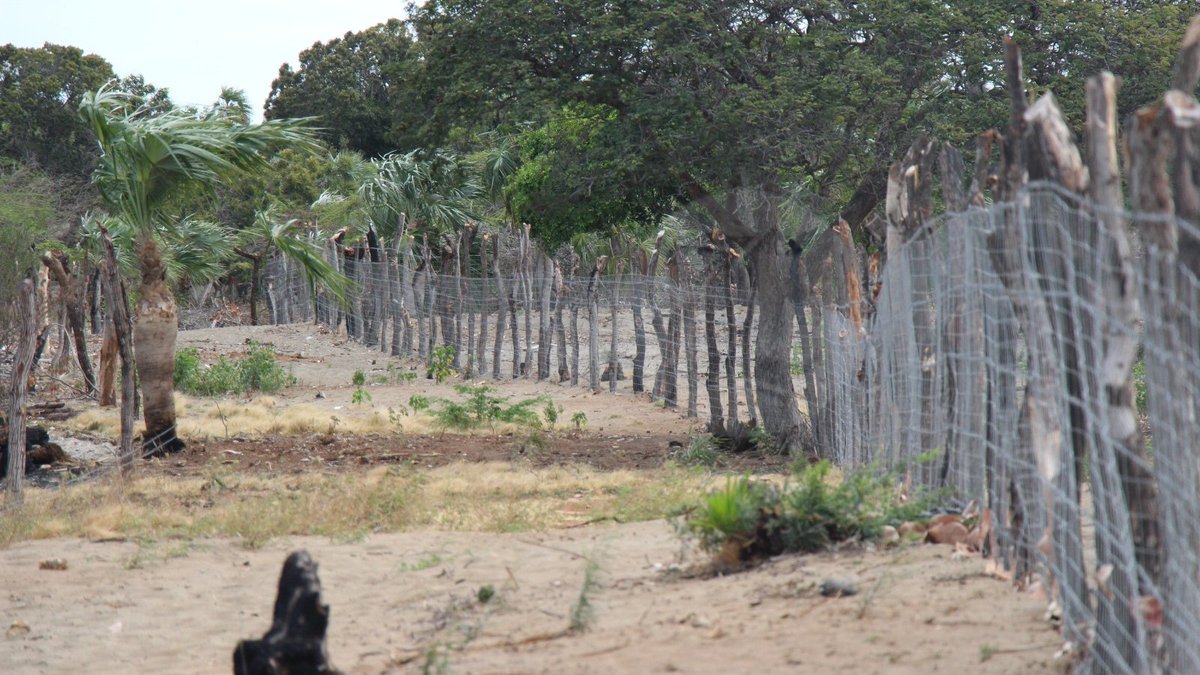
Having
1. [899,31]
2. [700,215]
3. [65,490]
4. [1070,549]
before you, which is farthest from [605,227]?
[1070,549]

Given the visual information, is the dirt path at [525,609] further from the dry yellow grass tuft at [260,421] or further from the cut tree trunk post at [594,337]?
the cut tree trunk post at [594,337]

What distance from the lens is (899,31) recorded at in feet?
39.0

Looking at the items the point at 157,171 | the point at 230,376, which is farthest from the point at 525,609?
the point at 230,376

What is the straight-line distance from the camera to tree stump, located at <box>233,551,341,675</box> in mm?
4027

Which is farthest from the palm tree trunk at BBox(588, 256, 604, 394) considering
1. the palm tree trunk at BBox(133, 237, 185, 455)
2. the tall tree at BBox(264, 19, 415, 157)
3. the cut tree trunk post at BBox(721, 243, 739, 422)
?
the tall tree at BBox(264, 19, 415, 157)

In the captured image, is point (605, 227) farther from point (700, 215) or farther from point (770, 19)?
point (770, 19)

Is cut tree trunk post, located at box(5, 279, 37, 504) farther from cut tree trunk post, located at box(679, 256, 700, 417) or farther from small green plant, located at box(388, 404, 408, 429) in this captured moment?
cut tree trunk post, located at box(679, 256, 700, 417)

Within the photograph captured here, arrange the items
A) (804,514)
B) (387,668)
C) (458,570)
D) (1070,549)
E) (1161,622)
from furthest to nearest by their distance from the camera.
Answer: (458,570) → (804,514) → (387,668) → (1070,549) → (1161,622)

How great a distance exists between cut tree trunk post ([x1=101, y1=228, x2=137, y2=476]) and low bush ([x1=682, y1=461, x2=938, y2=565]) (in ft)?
18.3

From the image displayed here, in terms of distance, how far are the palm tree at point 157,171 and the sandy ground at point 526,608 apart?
371 centimetres

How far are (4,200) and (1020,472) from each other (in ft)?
80.8

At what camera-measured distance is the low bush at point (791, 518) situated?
546 cm

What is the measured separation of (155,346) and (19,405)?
225 cm

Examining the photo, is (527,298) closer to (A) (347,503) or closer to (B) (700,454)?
(B) (700,454)
